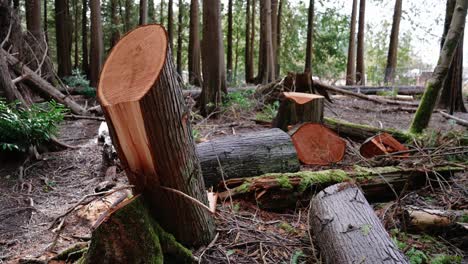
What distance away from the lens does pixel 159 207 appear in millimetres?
2377

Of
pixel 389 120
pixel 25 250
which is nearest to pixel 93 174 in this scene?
pixel 25 250

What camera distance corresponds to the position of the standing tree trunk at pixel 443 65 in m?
5.90

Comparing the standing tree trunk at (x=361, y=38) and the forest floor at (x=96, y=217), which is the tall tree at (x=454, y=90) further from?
the standing tree trunk at (x=361, y=38)

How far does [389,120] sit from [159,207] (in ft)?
24.6

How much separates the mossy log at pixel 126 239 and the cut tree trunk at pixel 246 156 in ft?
5.62

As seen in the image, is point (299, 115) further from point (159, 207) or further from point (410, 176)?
point (159, 207)

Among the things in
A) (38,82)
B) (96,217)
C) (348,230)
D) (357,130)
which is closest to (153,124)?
(348,230)


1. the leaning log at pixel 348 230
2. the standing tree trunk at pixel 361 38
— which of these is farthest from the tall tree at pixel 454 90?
the standing tree trunk at pixel 361 38

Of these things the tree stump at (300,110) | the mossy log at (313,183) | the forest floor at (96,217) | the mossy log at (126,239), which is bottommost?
the forest floor at (96,217)

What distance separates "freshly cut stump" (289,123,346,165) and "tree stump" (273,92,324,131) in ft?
1.78

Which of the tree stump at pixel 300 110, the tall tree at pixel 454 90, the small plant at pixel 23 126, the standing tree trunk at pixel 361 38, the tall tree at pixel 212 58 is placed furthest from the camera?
the standing tree trunk at pixel 361 38

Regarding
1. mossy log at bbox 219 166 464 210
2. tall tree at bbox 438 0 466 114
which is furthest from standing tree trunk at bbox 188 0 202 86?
mossy log at bbox 219 166 464 210

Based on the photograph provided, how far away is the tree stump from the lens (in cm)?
560

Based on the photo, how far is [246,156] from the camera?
13.8 feet
